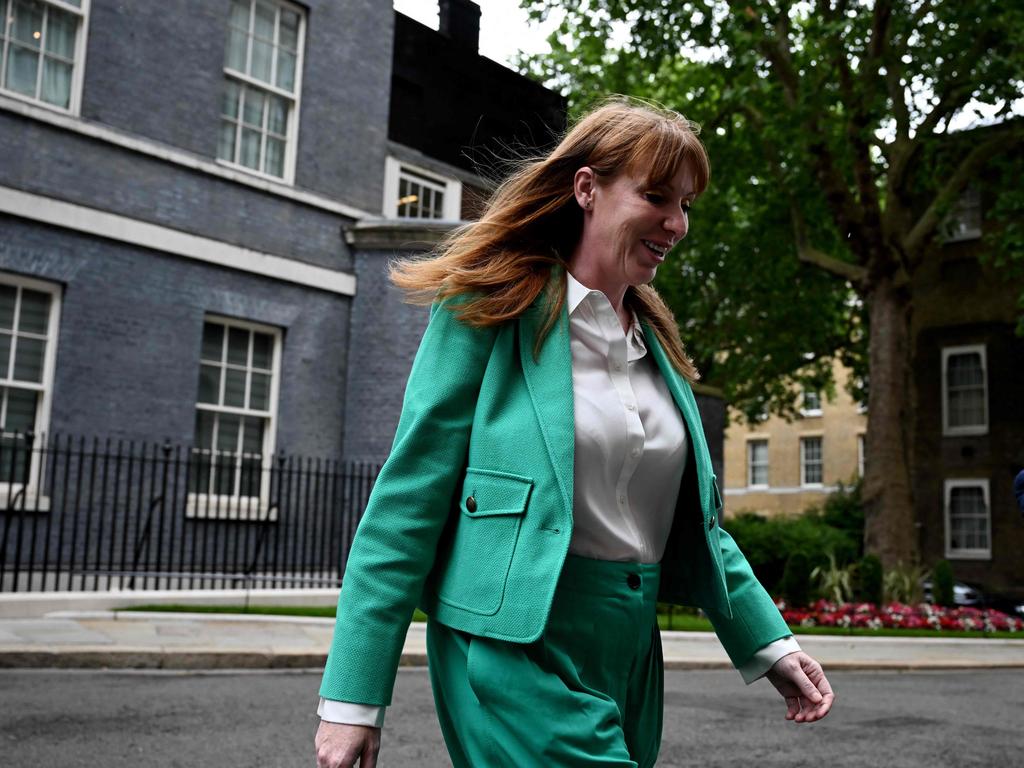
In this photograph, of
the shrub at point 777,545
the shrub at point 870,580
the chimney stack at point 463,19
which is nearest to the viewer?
the chimney stack at point 463,19

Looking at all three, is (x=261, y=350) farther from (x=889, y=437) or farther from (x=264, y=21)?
(x=889, y=437)

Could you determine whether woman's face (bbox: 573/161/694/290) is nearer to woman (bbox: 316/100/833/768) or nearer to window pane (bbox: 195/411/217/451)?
woman (bbox: 316/100/833/768)

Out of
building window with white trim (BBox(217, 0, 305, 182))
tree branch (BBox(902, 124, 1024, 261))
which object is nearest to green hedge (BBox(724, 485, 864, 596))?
tree branch (BBox(902, 124, 1024, 261))

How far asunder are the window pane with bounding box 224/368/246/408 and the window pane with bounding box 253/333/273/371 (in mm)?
287

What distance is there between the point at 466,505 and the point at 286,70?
14663mm

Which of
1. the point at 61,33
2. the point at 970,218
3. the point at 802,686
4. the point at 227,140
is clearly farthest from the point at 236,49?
the point at 970,218

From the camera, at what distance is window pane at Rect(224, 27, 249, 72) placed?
1495 centimetres

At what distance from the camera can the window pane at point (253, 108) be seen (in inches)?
598

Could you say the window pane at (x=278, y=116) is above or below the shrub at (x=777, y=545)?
above

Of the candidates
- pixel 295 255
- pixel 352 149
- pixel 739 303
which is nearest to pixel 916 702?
pixel 295 255

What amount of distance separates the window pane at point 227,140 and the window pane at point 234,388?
2.77 meters

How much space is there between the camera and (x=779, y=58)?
1930cm

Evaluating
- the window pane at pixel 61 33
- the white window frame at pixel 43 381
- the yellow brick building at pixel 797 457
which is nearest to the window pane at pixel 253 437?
the white window frame at pixel 43 381

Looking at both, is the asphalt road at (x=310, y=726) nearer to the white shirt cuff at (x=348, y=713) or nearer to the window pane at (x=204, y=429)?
the white shirt cuff at (x=348, y=713)
